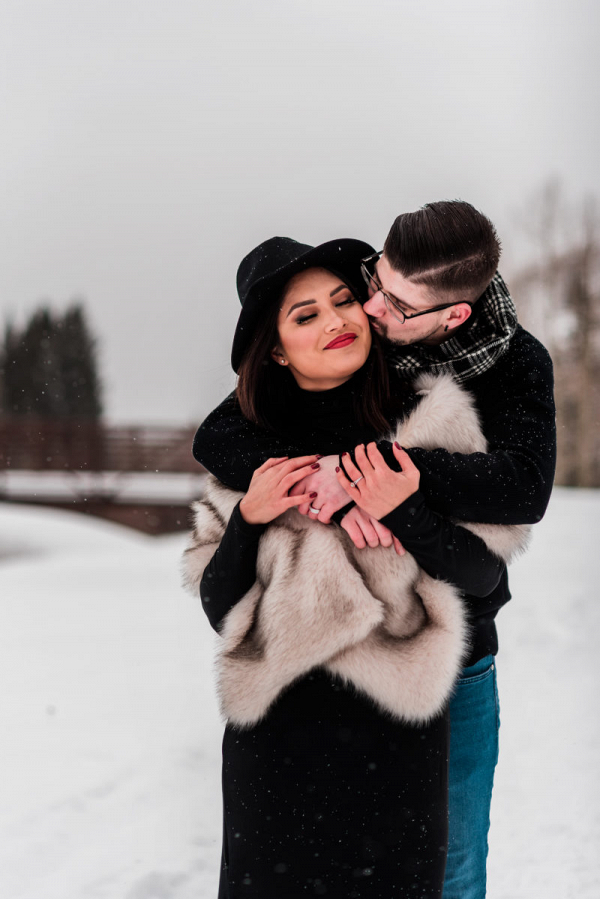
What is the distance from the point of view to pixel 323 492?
125cm

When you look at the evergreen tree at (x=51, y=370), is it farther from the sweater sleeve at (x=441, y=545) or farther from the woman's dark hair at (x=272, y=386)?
the sweater sleeve at (x=441, y=545)

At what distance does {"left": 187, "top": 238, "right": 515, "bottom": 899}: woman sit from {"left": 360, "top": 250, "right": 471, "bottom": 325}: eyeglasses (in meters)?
0.16

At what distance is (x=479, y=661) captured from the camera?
150cm

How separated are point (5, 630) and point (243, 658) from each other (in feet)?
15.1

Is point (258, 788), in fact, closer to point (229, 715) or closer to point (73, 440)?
point (229, 715)

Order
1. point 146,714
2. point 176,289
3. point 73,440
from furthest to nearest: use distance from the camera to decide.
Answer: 1. point 176,289
2. point 73,440
3. point 146,714

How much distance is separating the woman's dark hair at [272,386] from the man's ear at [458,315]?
0.17m

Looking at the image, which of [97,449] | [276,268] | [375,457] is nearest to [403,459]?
[375,457]

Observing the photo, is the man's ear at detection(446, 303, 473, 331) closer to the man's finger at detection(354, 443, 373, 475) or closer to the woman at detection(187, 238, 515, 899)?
the woman at detection(187, 238, 515, 899)

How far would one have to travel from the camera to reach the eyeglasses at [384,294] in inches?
52.8

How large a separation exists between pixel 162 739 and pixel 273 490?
9.76 ft

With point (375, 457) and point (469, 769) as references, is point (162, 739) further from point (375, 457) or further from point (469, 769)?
point (375, 457)

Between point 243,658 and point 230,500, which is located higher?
point 230,500

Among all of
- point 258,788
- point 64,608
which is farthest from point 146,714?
point 258,788
